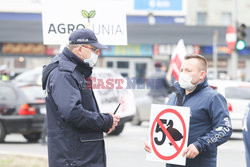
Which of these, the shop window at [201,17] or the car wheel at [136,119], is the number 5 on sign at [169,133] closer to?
the car wheel at [136,119]

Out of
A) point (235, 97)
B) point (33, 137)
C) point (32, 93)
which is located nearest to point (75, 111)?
point (32, 93)

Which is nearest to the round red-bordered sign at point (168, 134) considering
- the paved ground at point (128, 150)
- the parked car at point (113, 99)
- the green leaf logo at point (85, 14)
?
the green leaf logo at point (85, 14)

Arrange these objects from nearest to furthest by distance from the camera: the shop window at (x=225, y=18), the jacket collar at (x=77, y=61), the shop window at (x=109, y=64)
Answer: the jacket collar at (x=77, y=61) → the shop window at (x=109, y=64) → the shop window at (x=225, y=18)

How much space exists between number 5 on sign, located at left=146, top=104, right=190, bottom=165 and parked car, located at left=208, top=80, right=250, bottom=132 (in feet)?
33.7

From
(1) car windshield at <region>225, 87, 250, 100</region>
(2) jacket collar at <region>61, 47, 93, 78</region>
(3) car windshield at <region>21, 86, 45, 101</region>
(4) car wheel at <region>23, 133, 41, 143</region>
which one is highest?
(2) jacket collar at <region>61, 47, 93, 78</region>

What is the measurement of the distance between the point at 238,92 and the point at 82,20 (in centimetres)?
944

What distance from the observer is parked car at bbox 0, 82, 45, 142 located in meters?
14.2

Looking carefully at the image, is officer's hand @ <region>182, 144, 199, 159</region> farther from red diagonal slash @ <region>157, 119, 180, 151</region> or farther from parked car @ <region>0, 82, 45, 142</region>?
parked car @ <region>0, 82, 45, 142</region>

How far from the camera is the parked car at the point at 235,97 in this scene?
15.6 meters

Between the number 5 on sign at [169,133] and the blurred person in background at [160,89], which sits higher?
the number 5 on sign at [169,133]

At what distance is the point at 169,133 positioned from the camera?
5.28 m

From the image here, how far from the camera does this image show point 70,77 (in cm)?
471

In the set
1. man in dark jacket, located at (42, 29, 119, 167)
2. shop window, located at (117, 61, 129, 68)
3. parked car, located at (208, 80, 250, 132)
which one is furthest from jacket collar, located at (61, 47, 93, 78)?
shop window, located at (117, 61, 129, 68)

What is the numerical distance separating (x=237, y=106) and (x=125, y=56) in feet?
83.2
